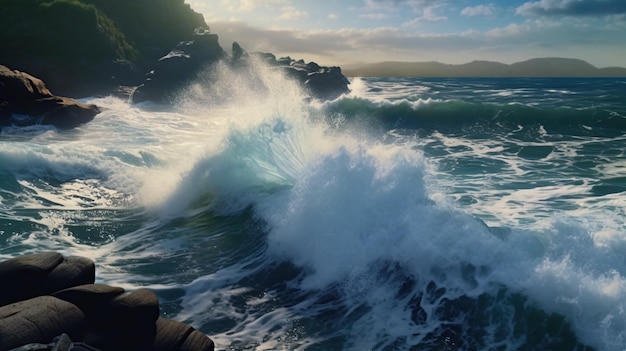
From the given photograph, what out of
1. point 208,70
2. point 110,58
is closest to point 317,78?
point 208,70

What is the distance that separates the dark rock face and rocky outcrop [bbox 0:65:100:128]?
1740 cm

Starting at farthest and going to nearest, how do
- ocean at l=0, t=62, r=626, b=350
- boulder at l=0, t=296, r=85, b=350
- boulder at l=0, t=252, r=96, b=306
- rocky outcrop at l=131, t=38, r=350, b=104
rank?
rocky outcrop at l=131, t=38, r=350, b=104 < ocean at l=0, t=62, r=626, b=350 < boulder at l=0, t=252, r=96, b=306 < boulder at l=0, t=296, r=85, b=350

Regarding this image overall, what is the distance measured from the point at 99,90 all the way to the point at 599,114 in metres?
42.5

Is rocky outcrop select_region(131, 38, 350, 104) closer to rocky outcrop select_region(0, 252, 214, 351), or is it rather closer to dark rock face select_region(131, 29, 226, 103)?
dark rock face select_region(131, 29, 226, 103)

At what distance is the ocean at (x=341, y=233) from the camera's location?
779cm

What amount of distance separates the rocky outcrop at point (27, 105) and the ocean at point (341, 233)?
7858mm

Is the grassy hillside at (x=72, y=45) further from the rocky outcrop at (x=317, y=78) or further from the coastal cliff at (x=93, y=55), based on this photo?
the rocky outcrop at (x=317, y=78)

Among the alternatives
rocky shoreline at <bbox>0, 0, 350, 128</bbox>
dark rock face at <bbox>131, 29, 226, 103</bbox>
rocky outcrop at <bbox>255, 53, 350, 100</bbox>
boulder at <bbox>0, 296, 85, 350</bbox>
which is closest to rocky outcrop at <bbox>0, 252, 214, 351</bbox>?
boulder at <bbox>0, 296, 85, 350</bbox>

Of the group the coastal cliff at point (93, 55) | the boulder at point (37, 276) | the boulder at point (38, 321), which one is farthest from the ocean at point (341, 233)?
the coastal cliff at point (93, 55)

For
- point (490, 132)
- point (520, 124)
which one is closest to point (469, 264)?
point (490, 132)

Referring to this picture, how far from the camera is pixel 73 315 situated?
6207 millimetres

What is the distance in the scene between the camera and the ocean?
25.5 ft

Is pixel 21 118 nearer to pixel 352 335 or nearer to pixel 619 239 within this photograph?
pixel 352 335

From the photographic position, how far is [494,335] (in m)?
7.57
